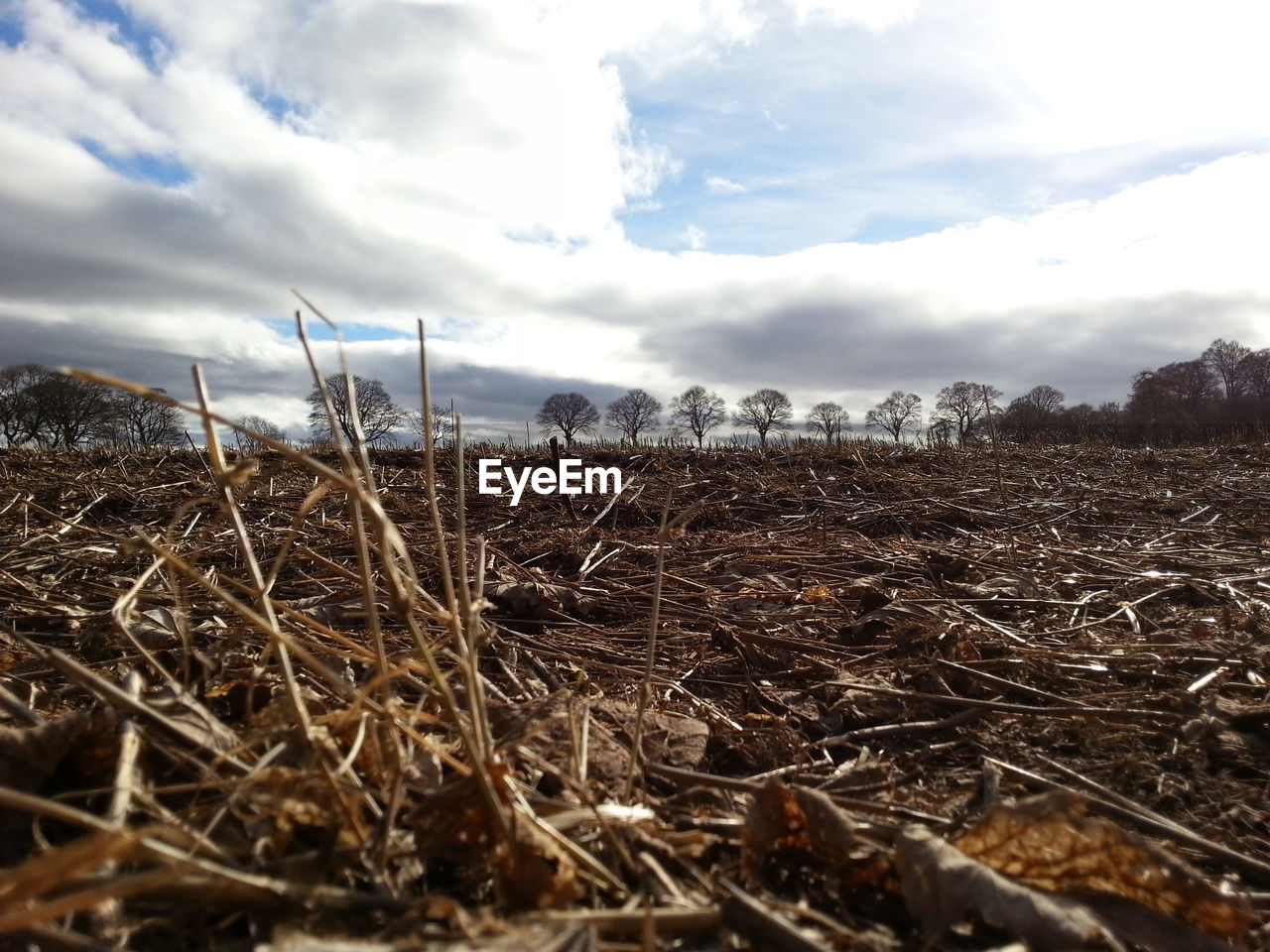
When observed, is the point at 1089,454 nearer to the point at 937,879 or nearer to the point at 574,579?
the point at 574,579

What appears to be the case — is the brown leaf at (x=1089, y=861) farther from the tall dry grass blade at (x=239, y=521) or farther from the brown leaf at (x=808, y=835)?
the tall dry grass blade at (x=239, y=521)

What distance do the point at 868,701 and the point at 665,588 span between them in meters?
1.66

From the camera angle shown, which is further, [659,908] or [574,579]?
[574,579]

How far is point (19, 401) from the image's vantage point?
124 ft

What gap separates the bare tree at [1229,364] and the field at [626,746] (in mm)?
63435

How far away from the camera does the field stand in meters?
1.08

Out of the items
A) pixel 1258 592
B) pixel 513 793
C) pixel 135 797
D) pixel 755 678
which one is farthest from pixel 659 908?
pixel 1258 592

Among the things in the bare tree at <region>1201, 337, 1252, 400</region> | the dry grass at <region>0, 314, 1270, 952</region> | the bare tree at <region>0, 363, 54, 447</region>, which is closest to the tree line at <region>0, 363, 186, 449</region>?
the bare tree at <region>0, 363, 54, 447</region>

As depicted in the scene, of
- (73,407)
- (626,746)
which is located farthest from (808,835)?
(73,407)

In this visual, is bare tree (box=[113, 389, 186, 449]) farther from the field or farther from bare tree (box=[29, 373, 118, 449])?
the field

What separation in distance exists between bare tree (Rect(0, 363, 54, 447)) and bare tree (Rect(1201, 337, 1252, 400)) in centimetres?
7499

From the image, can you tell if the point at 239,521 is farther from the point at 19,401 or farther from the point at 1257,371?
the point at 1257,371

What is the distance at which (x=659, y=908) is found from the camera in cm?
112

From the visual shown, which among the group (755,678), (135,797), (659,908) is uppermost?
(135,797)
